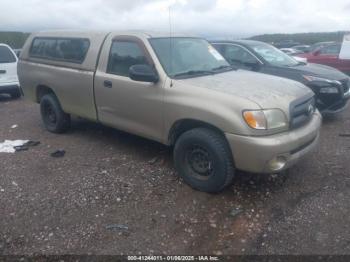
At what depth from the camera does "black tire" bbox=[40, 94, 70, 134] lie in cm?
629

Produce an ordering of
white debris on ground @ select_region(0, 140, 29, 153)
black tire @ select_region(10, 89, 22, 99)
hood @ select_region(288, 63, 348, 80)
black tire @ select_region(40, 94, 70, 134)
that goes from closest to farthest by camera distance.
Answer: white debris on ground @ select_region(0, 140, 29, 153)
black tire @ select_region(40, 94, 70, 134)
hood @ select_region(288, 63, 348, 80)
black tire @ select_region(10, 89, 22, 99)

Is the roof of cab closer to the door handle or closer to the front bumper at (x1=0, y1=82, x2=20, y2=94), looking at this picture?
the door handle

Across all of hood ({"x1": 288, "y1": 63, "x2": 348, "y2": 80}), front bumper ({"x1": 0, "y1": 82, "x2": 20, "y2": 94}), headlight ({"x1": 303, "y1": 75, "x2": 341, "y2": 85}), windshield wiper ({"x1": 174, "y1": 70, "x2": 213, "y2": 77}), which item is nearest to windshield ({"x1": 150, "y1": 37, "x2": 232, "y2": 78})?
windshield wiper ({"x1": 174, "y1": 70, "x2": 213, "y2": 77})

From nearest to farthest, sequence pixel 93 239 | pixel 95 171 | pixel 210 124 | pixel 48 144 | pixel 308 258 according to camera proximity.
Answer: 1. pixel 308 258
2. pixel 93 239
3. pixel 210 124
4. pixel 95 171
5. pixel 48 144

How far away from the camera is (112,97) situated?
5.01 m

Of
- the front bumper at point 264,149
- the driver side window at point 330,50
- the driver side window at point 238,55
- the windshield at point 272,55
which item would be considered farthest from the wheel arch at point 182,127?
the driver side window at point 330,50

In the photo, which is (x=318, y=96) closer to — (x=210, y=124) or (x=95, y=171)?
(x=210, y=124)

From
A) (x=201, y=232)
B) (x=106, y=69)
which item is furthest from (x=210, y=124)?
(x=106, y=69)

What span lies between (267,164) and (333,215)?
84 centimetres

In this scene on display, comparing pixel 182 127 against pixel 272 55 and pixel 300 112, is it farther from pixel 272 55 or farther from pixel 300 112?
pixel 272 55

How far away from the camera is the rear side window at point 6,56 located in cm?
998

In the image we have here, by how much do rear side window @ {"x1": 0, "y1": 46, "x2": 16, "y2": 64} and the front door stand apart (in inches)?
239

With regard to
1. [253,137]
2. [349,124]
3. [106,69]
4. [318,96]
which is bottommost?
[349,124]

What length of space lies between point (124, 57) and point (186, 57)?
0.85 m
